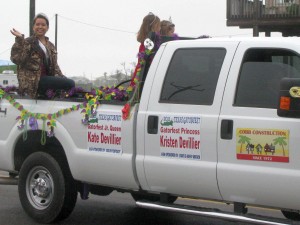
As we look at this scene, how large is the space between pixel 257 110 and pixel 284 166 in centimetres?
51

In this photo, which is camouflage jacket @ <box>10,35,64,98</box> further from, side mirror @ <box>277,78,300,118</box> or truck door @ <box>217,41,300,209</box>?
side mirror @ <box>277,78,300,118</box>

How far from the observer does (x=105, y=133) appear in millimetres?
5695

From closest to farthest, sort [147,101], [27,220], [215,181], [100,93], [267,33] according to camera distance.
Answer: [215,181] < [147,101] < [100,93] < [27,220] < [267,33]

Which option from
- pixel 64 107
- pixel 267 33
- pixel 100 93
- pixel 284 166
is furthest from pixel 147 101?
pixel 267 33

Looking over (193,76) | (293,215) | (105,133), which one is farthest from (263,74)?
(105,133)

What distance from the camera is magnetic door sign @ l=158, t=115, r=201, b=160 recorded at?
5.07m

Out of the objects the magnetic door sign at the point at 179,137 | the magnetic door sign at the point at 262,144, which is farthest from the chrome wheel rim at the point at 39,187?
the magnetic door sign at the point at 262,144

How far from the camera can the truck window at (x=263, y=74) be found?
4.81 metres

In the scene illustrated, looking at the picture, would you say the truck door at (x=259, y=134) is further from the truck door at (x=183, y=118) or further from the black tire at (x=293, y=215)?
the black tire at (x=293, y=215)

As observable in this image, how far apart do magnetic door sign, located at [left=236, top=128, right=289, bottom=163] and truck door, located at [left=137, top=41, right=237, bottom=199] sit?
0.25 meters

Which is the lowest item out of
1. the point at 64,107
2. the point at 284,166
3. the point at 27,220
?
the point at 27,220

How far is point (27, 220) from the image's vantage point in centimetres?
652

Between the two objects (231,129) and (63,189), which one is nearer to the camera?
(231,129)

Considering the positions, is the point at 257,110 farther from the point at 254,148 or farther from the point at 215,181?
the point at 215,181
